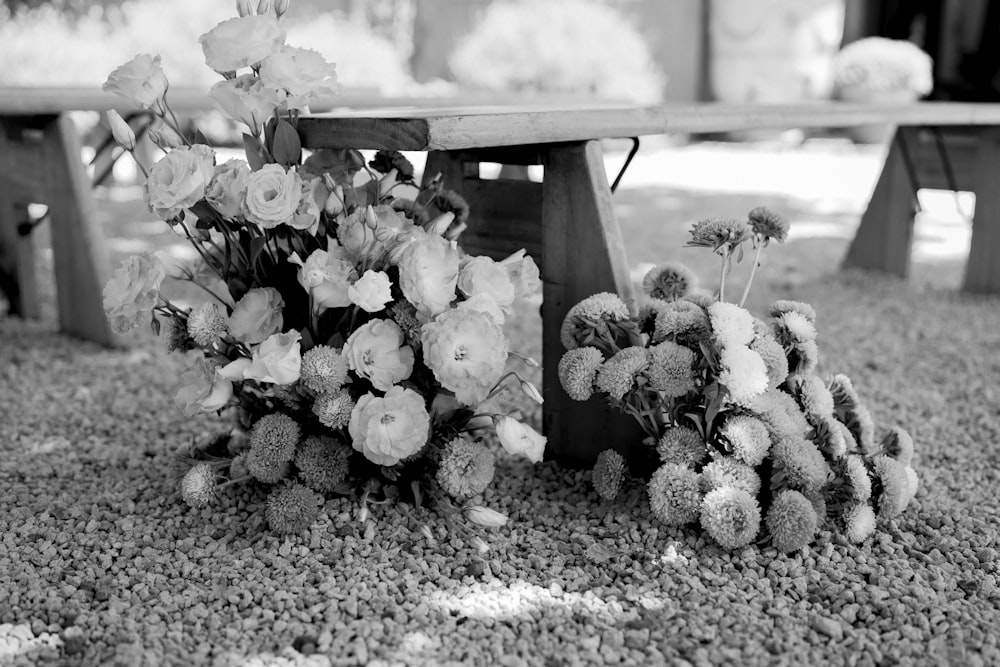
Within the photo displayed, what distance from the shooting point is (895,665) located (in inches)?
50.2

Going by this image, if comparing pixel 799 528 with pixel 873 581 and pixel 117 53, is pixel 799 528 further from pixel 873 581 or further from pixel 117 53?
pixel 117 53

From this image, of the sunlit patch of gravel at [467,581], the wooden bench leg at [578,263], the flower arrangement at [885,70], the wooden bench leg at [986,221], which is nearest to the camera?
the sunlit patch of gravel at [467,581]

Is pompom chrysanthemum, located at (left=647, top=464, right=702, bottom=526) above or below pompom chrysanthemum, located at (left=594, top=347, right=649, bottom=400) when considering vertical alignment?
below

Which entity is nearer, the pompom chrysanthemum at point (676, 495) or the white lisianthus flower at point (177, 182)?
the white lisianthus flower at point (177, 182)

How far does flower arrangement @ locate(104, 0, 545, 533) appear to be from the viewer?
152cm

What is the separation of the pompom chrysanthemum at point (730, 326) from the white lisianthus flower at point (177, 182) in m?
0.83

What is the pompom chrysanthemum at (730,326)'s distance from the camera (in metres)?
1.55

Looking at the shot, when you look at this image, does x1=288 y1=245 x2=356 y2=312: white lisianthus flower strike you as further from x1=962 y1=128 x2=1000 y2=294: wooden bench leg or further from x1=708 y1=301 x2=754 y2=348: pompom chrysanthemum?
x1=962 y1=128 x2=1000 y2=294: wooden bench leg

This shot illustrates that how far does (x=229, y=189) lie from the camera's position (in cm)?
153

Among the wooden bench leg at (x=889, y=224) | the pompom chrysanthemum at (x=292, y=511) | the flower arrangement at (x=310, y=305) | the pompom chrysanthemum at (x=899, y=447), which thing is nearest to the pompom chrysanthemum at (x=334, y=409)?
the flower arrangement at (x=310, y=305)

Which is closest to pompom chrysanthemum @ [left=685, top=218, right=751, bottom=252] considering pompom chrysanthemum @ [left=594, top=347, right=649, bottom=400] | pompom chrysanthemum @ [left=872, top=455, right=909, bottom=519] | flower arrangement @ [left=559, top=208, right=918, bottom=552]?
flower arrangement @ [left=559, top=208, right=918, bottom=552]

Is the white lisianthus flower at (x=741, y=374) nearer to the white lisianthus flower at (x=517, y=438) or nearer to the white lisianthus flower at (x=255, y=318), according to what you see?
the white lisianthus flower at (x=517, y=438)

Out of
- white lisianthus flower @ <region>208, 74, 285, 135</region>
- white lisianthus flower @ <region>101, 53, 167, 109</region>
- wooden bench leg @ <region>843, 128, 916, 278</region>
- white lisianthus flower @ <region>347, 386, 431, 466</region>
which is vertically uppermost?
white lisianthus flower @ <region>101, 53, 167, 109</region>

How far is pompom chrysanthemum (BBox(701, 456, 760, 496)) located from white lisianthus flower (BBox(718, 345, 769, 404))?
110mm
